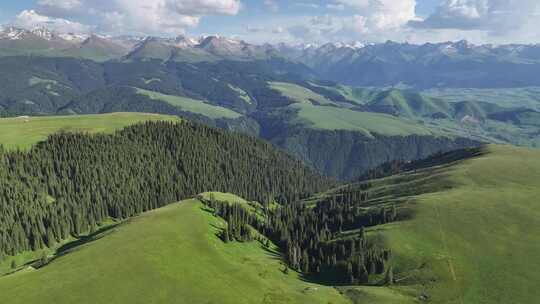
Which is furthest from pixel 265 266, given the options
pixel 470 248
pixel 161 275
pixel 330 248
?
pixel 470 248

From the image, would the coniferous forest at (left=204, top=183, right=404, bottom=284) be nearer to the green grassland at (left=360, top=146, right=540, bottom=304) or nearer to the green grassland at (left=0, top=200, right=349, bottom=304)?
the green grassland at (left=360, top=146, right=540, bottom=304)

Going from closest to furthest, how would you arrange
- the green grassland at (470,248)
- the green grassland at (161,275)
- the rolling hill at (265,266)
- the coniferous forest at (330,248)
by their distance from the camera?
the green grassland at (161,275)
the rolling hill at (265,266)
the green grassland at (470,248)
the coniferous forest at (330,248)

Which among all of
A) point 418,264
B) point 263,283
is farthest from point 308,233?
point 263,283

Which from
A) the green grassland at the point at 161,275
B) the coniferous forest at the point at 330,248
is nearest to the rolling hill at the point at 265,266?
the green grassland at the point at 161,275

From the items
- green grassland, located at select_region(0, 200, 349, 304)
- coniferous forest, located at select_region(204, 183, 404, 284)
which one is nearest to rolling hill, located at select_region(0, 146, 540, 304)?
green grassland, located at select_region(0, 200, 349, 304)

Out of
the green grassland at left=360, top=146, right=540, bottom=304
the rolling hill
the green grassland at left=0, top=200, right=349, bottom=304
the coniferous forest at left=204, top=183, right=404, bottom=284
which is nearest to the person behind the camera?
the green grassland at left=0, top=200, right=349, bottom=304

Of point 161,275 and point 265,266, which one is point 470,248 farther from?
point 161,275

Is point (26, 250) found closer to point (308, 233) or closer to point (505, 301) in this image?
point (308, 233)

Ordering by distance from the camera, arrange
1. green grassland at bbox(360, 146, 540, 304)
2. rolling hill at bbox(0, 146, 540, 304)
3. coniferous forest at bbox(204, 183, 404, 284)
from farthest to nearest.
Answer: coniferous forest at bbox(204, 183, 404, 284) → green grassland at bbox(360, 146, 540, 304) → rolling hill at bbox(0, 146, 540, 304)

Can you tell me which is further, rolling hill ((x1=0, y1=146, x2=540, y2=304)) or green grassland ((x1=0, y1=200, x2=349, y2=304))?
rolling hill ((x1=0, y1=146, x2=540, y2=304))

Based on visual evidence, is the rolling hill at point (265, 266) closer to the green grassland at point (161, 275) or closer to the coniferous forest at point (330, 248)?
the green grassland at point (161, 275)
